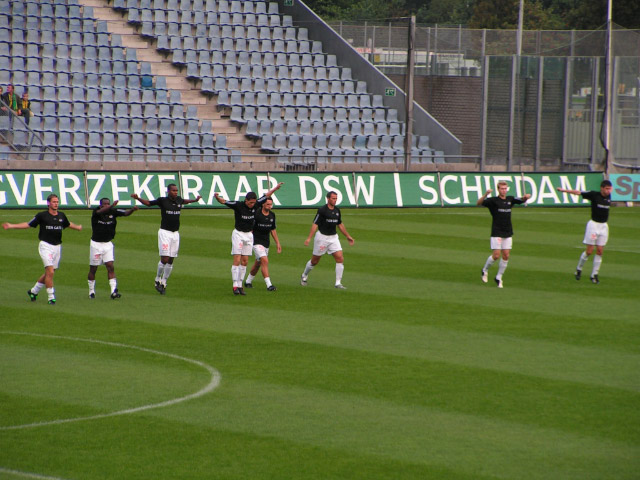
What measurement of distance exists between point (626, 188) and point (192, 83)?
63.4 feet

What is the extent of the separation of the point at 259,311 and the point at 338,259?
3538 millimetres

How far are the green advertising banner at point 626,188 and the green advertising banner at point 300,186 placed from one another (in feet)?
0.18

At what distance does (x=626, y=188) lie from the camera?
4206cm

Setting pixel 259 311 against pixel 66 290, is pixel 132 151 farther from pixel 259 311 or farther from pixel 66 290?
pixel 259 311

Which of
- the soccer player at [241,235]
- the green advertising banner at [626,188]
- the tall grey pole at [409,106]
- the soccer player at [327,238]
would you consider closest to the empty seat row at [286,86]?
the tall grey pole at [409,106]

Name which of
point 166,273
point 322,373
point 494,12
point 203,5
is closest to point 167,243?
point 166,273

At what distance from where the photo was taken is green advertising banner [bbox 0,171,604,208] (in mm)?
33250

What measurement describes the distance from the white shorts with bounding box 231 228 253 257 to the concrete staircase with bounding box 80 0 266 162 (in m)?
22.2

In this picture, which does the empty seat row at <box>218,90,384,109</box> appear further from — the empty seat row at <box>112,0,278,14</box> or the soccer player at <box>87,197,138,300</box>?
the soccer player at <box>87,197,138,300</box>

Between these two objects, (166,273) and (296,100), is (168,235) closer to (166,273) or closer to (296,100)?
(166,273)

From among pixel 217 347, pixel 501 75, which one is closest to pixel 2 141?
pixel 501 75

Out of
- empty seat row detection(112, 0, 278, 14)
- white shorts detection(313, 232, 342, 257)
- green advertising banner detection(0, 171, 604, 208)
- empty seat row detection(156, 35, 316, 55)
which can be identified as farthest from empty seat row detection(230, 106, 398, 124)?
white shorts detection(313, 232, 342, 257)

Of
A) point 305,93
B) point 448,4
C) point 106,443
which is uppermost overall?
point 448,4

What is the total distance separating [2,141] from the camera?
120 feet
